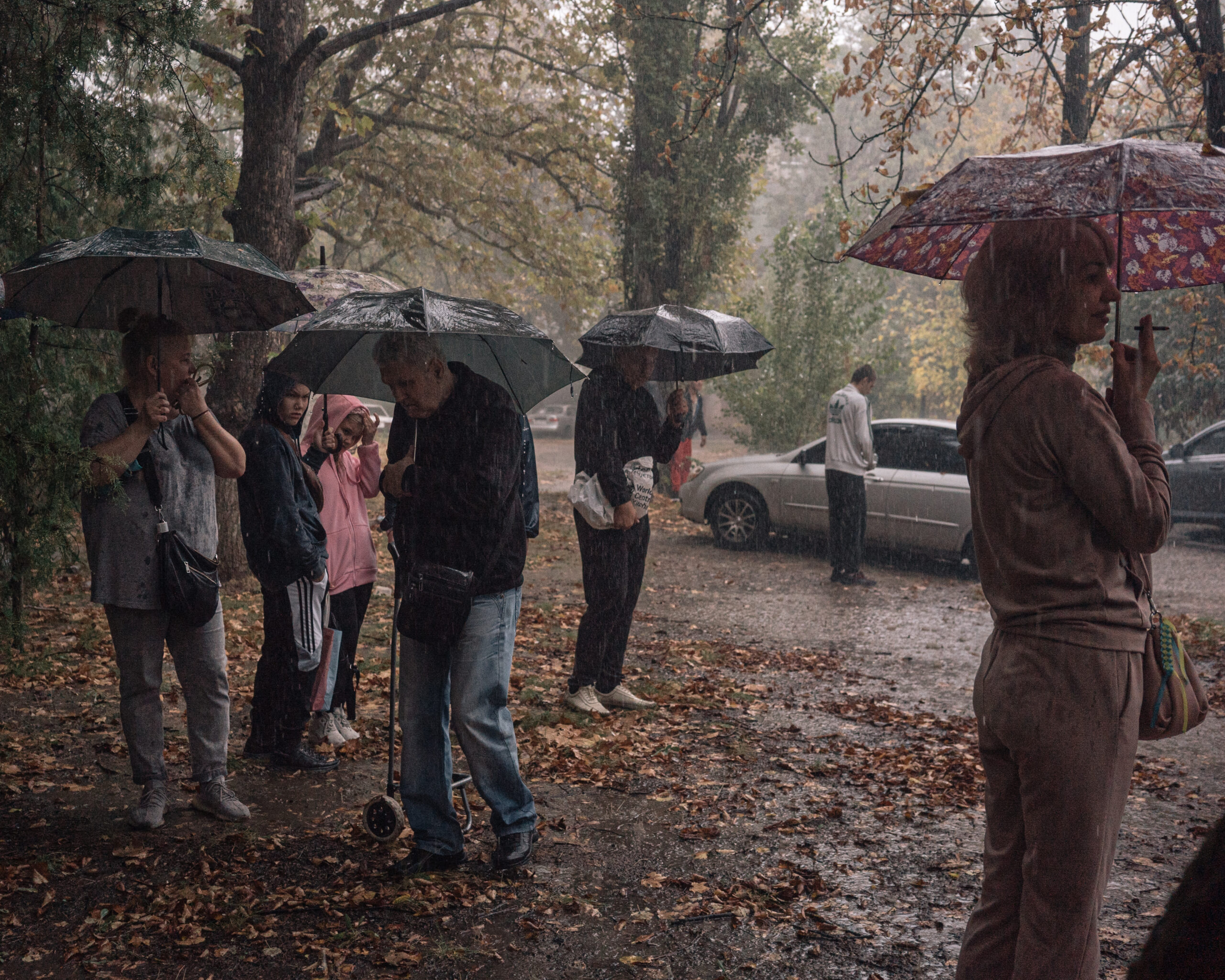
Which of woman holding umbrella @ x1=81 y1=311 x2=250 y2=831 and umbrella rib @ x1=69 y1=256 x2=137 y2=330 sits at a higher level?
umbrella rib @ x1=69 y1=256 x2=137 y2=330

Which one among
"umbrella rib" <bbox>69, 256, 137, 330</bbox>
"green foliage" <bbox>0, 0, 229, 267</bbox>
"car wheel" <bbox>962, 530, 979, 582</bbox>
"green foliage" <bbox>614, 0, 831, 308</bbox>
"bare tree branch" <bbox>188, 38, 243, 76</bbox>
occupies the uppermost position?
"green foliage" <bbox>614, 0, 831, 308</bbox>

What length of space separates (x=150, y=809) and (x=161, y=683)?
530 mm

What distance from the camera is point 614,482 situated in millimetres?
5891

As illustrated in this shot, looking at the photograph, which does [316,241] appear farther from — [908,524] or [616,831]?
[616,831]

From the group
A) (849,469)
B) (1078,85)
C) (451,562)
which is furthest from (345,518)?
(1078,85)

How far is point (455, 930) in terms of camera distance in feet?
12.2

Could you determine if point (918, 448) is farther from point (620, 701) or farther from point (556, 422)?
point (556, 422)

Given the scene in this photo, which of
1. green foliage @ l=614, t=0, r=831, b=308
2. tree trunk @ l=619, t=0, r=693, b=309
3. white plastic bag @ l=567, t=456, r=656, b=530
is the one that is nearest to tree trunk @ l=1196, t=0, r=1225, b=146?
white plastic bag @ l=567, t=456, r=656, b=530

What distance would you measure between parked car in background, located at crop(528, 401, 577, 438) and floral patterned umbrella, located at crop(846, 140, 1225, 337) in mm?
32444

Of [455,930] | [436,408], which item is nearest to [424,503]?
[436,408]

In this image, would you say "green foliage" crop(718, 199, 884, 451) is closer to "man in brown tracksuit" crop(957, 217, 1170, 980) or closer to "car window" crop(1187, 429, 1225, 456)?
"car window" crop(1187, 429, 1225, 456)

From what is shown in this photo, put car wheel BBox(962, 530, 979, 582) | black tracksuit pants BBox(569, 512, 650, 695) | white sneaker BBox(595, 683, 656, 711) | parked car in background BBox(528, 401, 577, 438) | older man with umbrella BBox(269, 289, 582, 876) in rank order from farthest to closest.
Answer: parked car in background BBox(528, 401, 577, 438)
car wheel BBox(962, 530, 979, 582)
white sneaker BBox(595, 683, 656, 711)
black tracksuit pants BBox(569, 512, 650, 695)
older man with umbrella BBox(269, 289, 582, 876)

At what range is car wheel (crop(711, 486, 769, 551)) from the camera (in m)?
13.5

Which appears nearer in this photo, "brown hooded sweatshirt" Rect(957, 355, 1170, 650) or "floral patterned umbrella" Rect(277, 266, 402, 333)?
"brown hooded sweatshirt" Rect(957, 355, 1170, 650)
